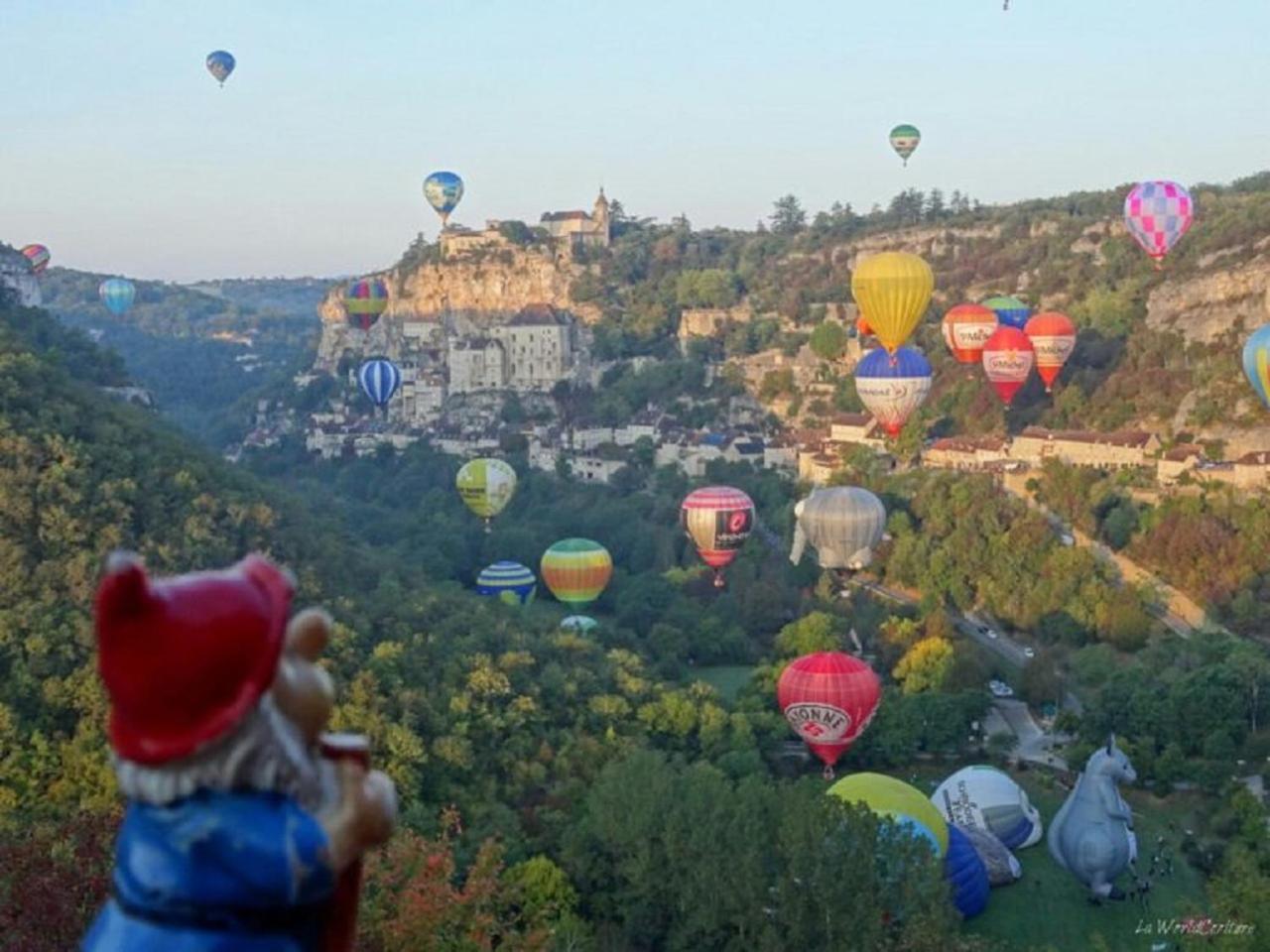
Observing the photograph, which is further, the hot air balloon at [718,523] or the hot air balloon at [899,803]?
the hot air balloon at [718,523]

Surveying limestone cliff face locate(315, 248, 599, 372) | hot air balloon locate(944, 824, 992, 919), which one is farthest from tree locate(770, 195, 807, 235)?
hot air balloon locate(944, 824, 992, 919)

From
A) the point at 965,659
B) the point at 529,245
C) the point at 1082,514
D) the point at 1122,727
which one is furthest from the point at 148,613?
the point at 529,245

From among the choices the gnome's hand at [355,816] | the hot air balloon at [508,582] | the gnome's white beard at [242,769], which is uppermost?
the gnome's white beard at [242,769]

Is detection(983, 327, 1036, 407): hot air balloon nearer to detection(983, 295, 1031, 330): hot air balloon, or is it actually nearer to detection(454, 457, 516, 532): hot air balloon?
detection(983, 295, 1031, 330): hot air balloon

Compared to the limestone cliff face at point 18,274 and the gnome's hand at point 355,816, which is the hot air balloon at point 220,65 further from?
the gnome's hand at point 355,816

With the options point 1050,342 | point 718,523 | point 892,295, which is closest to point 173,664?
point 718,523

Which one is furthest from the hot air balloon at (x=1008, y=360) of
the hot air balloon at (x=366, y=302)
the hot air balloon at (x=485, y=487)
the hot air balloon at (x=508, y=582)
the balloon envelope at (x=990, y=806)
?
the hot air balloon at (x=366, y=302)

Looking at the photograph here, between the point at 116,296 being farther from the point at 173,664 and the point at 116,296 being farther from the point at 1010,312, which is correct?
the point at 173,664
